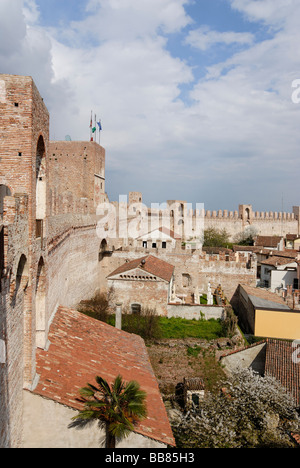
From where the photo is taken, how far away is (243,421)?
24.0ft

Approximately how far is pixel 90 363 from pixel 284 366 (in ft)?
24.1

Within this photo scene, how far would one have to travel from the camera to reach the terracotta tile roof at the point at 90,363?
5.82 m

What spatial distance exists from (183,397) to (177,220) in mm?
28965

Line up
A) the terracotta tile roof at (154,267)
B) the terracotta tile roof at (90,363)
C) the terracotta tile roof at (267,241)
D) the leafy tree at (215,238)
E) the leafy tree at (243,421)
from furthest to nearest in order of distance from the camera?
the leafy tree at (215,238) < the terracotta tile roof at (267,241) < the terracotta tile roof at (154,267) < the leafy tree at (243,421) < the terracotta tile roof at (90,363)

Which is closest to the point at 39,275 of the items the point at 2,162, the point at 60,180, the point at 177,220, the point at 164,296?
the point at 2,162

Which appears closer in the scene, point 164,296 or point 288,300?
point 164,296

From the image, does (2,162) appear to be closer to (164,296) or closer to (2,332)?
(2,332)

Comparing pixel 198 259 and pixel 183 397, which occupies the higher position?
pixel 198 259

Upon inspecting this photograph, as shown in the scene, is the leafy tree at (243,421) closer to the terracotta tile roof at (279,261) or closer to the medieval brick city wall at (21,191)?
the medieval brick city wall at (21,191)

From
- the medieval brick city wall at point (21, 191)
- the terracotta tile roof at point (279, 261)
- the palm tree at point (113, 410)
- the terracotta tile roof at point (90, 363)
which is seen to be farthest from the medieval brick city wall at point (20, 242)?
the terracotta tile roof at point (279, 261)

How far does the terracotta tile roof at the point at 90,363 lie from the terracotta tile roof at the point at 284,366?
15.3ft

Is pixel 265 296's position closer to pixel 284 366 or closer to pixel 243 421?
pixel 284 366
